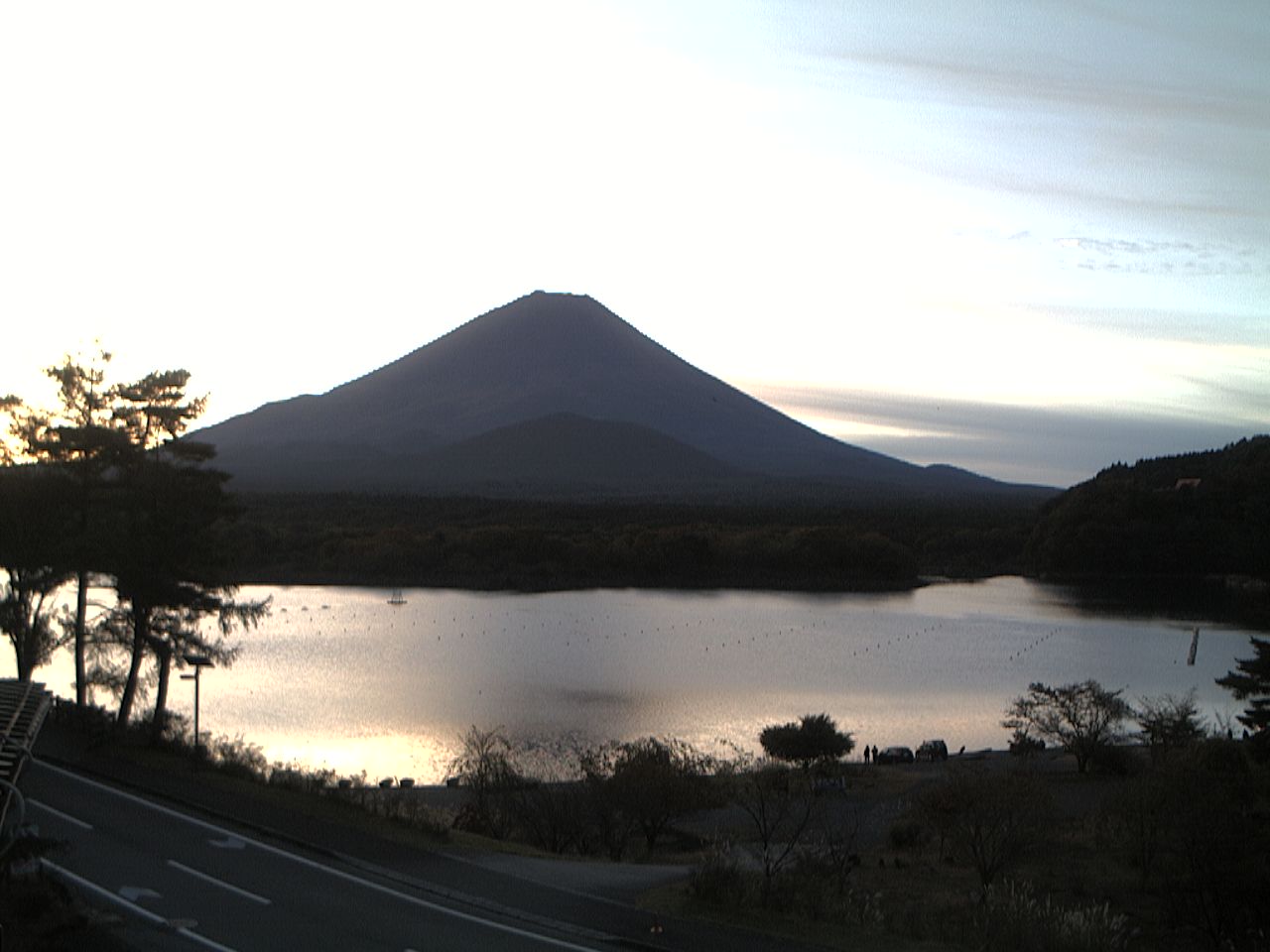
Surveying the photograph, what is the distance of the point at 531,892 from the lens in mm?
8383

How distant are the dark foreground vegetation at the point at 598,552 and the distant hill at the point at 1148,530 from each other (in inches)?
120

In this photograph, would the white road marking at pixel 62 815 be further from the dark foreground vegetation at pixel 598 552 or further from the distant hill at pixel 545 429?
the distant hill at pixel 545 429

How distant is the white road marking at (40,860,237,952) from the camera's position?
7.18m

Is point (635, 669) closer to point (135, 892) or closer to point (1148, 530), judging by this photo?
point (135, 892)

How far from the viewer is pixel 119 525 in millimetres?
14891

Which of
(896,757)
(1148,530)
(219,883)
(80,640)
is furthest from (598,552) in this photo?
(219,883)

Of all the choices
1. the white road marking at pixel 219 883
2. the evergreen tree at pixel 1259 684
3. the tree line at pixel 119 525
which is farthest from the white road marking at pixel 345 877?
Answer: the evergreen tree at pixel 1259 684

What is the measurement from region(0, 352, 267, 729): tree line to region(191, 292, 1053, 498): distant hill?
3768 inches

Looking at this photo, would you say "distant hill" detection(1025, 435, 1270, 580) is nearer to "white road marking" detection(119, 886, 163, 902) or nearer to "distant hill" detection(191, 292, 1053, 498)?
"distant hill" detection(191, 292, 1053, 498)

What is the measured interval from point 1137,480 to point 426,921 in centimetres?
7351

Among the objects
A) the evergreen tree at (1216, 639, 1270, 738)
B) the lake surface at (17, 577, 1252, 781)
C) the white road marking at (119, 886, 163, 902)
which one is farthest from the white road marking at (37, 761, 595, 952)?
the evergreen tree at (1216, 639, 1270, 738)

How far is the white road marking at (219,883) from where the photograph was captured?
806 cm

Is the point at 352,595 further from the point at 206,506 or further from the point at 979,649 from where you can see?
the point at 206,506

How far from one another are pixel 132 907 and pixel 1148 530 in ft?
210
